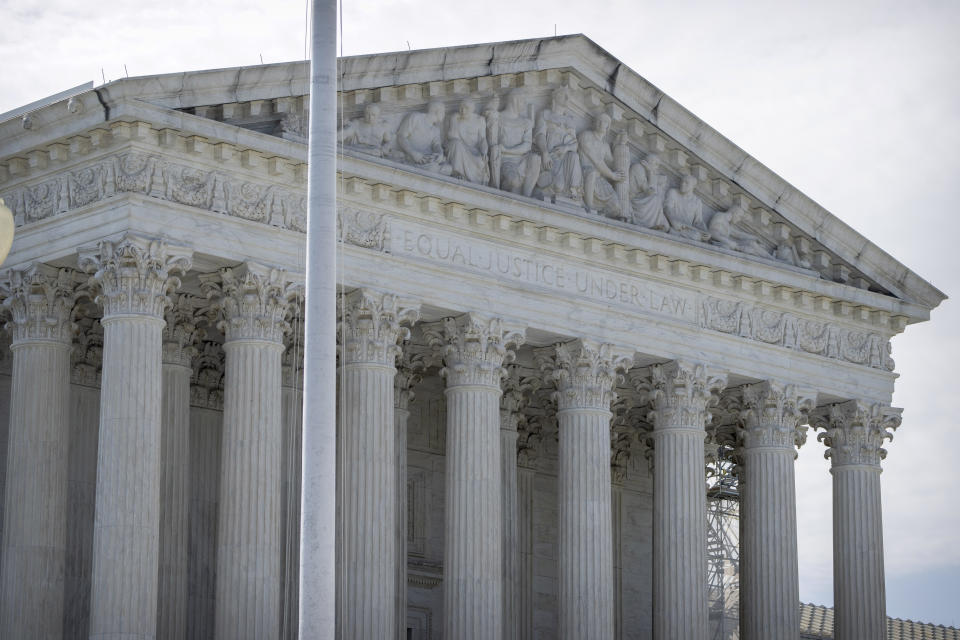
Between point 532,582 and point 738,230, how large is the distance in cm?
1157

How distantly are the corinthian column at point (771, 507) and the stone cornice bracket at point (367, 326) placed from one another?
1187cm

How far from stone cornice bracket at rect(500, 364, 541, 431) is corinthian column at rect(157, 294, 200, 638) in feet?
30.0

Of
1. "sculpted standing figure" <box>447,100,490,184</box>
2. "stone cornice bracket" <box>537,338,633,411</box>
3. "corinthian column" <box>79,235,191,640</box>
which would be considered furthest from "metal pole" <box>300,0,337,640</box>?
"stone cornice bracket" <box>537,338,633,411</box>

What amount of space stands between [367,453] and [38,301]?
25.3ft

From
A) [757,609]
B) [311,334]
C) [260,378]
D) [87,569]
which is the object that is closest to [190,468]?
[87,569]

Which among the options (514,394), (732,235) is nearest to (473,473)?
(514,394)

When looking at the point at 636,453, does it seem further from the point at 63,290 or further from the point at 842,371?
the point at 63,290

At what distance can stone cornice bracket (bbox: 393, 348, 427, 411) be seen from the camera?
4760 cm

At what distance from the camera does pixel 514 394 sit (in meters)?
50.4

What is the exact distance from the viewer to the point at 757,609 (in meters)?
49.0

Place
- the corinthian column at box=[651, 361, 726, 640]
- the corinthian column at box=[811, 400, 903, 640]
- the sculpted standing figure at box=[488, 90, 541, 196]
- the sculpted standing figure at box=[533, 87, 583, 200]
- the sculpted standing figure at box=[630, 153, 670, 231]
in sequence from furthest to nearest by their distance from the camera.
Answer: the corinthian column at box=[811, 400, 903, 640] → the sculpted standing figure at box=[630, 153, 670, 231] → the corinthian column at box=[651, 361, 726, 640] → the sculpted standing figure at box=[533, 87, 583, 200] → the sculpted standing figure at box=[488, 90, 541, 196]

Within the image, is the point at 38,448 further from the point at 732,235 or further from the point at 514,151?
the point at 732,235

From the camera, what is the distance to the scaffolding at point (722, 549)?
62706mm

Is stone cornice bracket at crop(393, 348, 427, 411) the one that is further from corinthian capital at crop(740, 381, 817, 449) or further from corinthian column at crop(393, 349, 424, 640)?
corinthian capital at crop(740, 381, 817, 449)
